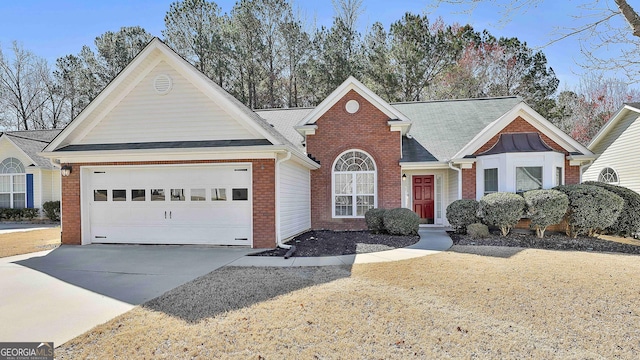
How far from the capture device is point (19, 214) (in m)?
18.6

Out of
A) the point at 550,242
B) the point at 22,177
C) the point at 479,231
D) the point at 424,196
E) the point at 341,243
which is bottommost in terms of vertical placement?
the point at 550,242

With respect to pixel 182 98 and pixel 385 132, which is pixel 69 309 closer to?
pixel 182 98

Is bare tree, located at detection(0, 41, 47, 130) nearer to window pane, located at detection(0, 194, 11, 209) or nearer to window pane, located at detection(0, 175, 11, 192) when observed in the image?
window pane, located at detection(0, 175, 11, 192)

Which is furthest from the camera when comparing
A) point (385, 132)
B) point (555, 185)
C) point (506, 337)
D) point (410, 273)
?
point (385, 132)

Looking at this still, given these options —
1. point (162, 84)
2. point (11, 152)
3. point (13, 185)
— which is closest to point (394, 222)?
point (162, 84)

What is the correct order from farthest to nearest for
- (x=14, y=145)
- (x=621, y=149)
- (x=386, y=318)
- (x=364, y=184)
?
(x=14, y=145) < (x=621, y=149) < (x=364, y=184) < (x=386, y=318)

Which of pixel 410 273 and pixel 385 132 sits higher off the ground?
pixel 385 132

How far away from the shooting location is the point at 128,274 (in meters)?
6.92

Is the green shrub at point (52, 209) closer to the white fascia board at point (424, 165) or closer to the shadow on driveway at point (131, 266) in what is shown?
the shadow on driveway at point (131, 266)

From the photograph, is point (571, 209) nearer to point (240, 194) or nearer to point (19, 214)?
point (240, 194)

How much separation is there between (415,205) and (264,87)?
684 inches

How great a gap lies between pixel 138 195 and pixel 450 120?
1359 centimetres

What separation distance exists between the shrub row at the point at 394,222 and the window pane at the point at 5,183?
20.2m

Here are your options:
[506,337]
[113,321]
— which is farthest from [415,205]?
[113,321]
